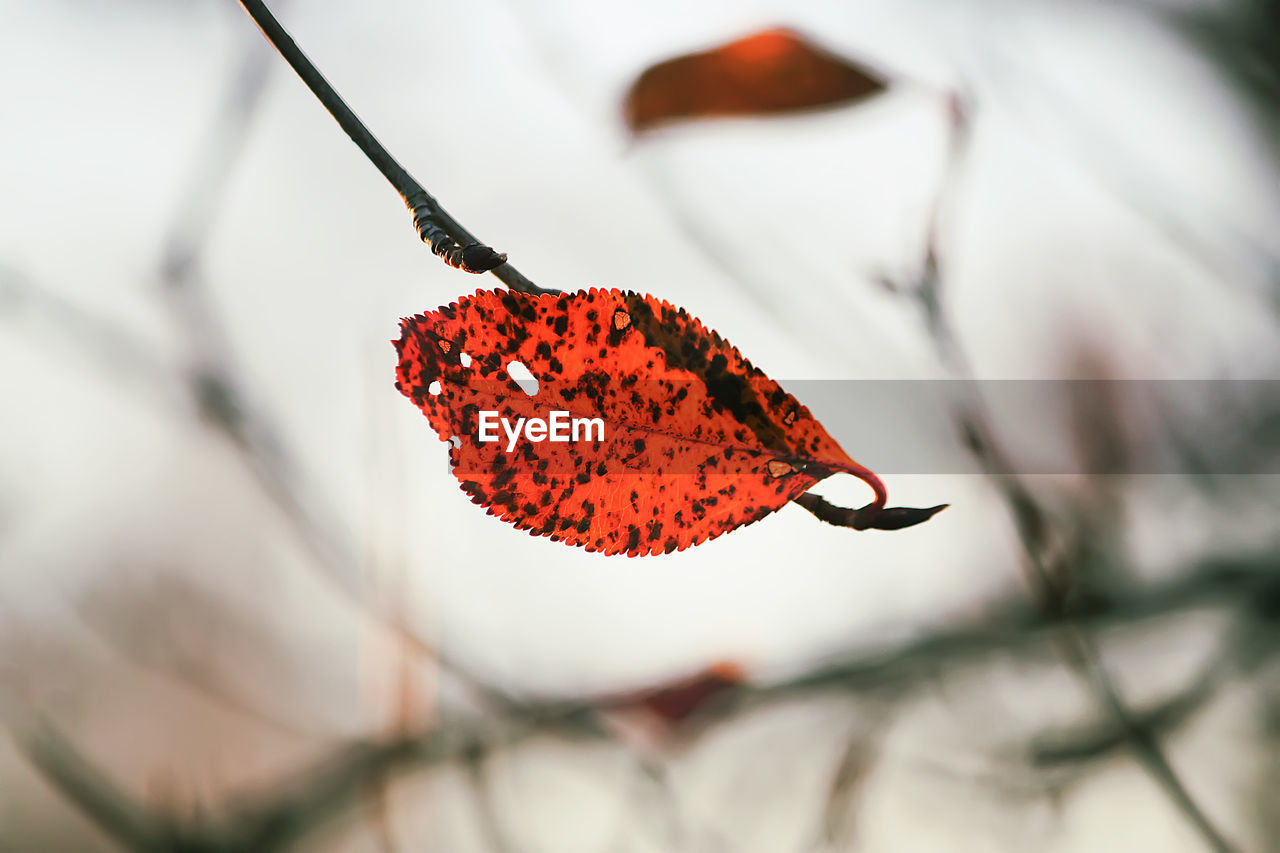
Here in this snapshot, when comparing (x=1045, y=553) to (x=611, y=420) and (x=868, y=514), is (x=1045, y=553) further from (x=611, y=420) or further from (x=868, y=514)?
(x=611, y=420)

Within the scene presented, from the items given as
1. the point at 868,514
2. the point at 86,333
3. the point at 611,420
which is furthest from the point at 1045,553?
the point at 86,333

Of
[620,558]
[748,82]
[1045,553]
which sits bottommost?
[1045,553]

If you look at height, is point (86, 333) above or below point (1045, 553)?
above

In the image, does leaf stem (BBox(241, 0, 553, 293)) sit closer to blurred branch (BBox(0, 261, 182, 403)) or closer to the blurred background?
the blurred background

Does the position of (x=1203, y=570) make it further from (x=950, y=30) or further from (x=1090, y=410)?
(x=950, y=30)

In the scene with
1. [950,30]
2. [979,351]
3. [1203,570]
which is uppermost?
[950,30]

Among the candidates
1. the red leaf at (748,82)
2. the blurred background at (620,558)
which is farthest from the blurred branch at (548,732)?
the red leaf at (748,82)

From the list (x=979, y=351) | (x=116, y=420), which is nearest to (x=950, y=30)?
(x=979, y=351)
